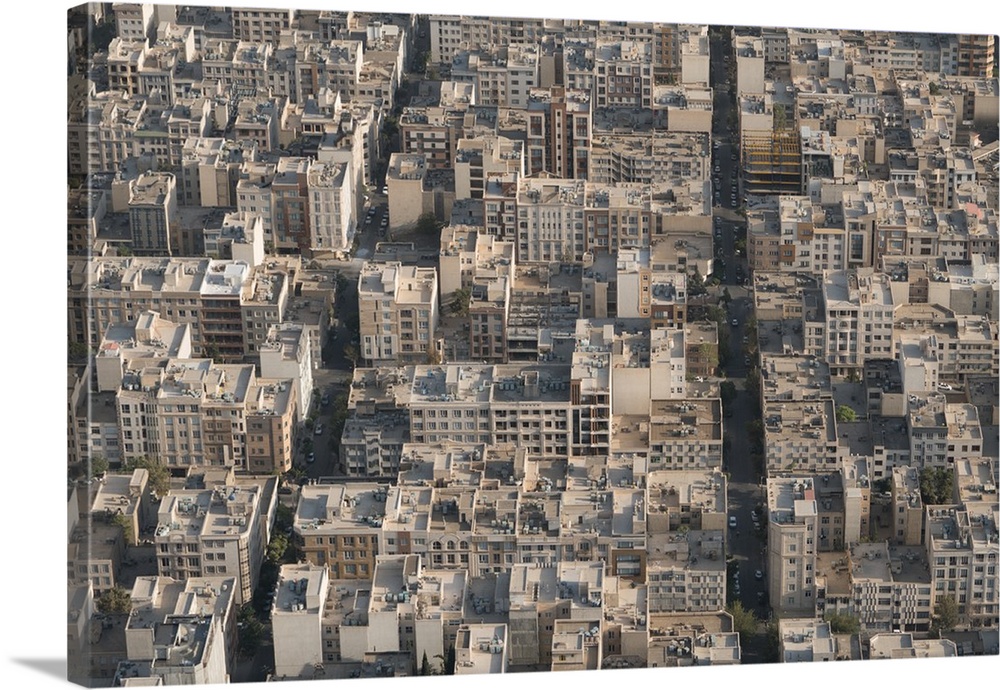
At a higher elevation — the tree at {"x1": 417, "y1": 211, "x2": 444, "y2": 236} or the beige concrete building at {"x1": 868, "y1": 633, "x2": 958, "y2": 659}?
the tree at {"x1": 417, "y1": 211, "x2": 444, "y2": 236}

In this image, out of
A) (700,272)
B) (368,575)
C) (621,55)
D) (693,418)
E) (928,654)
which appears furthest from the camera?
(621,55)

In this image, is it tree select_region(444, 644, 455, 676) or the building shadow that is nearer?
the building shadow

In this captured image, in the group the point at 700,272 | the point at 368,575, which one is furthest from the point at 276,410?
the point at 700,272

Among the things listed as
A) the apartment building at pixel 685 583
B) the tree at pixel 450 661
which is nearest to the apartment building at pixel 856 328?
the apartment building at pixel 685 583

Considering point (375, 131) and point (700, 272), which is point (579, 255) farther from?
point (375, 131)

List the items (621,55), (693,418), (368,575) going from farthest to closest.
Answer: (621,55) → (693,418) → (368,575)

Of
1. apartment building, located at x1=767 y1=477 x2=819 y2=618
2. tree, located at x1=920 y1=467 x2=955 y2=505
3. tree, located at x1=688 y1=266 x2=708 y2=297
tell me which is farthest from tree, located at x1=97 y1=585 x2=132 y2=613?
tree, located at x1=688 y1=266 x2=708 y2=297

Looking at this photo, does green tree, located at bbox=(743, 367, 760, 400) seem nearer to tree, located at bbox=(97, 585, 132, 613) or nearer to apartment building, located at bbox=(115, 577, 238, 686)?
apartment building, located at bbox=(115, 577, 238, 686)

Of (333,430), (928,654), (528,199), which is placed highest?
(528,199)

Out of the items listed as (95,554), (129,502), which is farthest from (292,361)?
(95,554)
